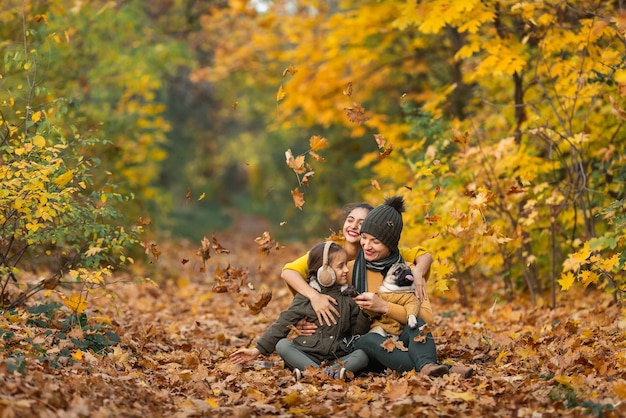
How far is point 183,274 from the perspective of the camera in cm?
1318

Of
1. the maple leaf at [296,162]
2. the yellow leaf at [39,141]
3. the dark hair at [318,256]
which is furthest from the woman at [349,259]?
the yellow leaf at [39,141]

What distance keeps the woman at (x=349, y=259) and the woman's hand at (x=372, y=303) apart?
25 cm

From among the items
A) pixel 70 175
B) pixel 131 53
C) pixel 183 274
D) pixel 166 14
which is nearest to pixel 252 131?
pixel 166 14

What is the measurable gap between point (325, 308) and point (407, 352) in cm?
62

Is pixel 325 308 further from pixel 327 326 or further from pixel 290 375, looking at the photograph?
pixel 290 375

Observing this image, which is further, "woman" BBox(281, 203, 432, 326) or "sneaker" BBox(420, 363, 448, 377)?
"woman" BBox(281, 203, 432, 326)

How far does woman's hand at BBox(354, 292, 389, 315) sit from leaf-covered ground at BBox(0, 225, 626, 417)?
1.47ft

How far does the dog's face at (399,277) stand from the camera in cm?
538

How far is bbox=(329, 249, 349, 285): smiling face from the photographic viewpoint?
5.42 m

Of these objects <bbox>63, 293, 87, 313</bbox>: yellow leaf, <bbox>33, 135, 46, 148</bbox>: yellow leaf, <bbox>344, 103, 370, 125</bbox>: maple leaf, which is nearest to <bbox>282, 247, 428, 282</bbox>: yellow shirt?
<bbox>344, 103, 370, 125</bbox>: maple leaf

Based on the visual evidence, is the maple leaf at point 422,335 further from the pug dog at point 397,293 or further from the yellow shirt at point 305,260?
the yellow shirt at point 305,260

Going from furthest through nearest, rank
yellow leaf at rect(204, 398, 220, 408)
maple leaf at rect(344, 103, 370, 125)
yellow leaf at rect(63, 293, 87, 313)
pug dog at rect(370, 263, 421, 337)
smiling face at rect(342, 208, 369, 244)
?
maple leaf at rect(344, 103, 370, 125) → yellow leaf at rect(63, 293, 87, 313) → smiling face at rect(342, 208, 369, 244) → pug dog at rect(370, 263, 421, 337) → yellow leaf at rect(204, 398, 220, 408)

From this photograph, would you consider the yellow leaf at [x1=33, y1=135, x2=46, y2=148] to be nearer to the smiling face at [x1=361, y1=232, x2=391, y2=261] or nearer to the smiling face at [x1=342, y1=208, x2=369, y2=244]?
the smiling face at [x1=342, y1=208, x2=369, y2=244]

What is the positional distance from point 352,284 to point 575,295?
3.83 metres
